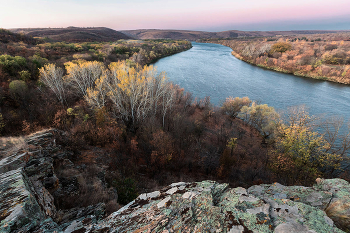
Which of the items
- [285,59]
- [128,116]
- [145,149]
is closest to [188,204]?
[145,149]

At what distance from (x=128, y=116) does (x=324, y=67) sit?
222 feet

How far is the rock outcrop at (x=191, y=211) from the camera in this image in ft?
13.7

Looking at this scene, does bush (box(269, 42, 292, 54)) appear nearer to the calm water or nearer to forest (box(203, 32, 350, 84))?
forest (box(203, 32, 350, 84))

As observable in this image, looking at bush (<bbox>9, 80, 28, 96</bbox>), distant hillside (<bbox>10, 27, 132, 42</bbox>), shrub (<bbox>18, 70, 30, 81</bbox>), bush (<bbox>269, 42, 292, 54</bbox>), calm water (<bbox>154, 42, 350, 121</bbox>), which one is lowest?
calm water (<bbox>154, 42, 350, 121</bbox>)

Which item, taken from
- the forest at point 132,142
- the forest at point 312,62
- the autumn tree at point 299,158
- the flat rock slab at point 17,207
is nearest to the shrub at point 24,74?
the forest at point 132,142

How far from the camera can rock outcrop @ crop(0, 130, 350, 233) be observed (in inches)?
164

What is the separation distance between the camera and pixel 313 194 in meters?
6.00

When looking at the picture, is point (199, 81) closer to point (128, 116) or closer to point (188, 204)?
point (128, 116)

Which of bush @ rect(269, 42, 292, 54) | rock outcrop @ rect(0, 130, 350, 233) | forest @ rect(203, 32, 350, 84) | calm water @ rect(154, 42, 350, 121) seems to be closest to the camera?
rock outcrop @ rect(0, 130, 350, 233)

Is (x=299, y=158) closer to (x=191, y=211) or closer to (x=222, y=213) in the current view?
(x=222, y=213)

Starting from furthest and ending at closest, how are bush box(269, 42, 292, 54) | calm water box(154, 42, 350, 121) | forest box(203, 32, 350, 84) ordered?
bush box(269, 42, 292, 54) < forest box(203, 32, 350, 84) < calm water box(154, 42, 350, 121)

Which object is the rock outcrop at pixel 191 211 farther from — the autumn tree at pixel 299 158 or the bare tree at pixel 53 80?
the bare tree at pixel 53 80

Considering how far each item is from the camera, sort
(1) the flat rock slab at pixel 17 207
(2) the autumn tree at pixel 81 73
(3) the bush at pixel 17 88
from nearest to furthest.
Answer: (1) the flat rock slab at pixel 17 207 → (3) the bush at pixel 17 88 → (2) the autumn tree at pixel 81 73

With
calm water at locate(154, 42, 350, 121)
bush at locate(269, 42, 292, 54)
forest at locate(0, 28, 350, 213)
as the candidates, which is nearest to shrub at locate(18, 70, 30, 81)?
forest at locate(0, 28, 350, 213)
